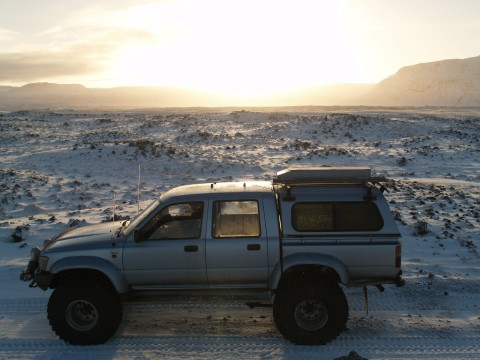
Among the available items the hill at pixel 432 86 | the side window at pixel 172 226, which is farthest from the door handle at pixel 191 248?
the hill at pixel 432 86

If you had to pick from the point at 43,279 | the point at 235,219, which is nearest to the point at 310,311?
the point at 235,219

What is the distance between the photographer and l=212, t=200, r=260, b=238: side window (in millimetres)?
5867

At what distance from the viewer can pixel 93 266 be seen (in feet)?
18.9

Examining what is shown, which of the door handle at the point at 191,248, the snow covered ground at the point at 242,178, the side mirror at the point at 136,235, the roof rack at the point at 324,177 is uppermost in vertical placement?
the roof rack at the point at 324,177

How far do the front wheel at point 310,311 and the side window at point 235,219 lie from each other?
889 mm

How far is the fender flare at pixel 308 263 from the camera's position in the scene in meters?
5.67

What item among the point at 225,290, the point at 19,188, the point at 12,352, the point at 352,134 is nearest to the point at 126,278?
the point at 225,290

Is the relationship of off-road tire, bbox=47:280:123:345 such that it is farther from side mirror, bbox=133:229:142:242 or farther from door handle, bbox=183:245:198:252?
door handle, bbox=183:245:198:252

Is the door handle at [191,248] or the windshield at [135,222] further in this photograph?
the windshield at [135,222]

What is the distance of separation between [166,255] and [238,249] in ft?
3.08

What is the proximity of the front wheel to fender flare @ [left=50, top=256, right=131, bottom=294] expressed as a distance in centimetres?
205

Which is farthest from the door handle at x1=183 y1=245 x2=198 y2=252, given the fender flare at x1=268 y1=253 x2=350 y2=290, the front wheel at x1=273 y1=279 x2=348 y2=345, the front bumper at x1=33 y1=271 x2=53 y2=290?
the front bumper at x1=33 y1=271 x2=53 y2=290

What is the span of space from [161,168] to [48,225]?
811cm

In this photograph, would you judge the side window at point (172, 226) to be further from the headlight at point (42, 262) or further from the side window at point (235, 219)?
the headlight at point (42, 262)
